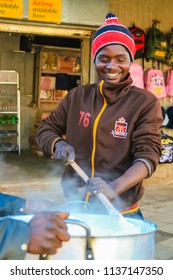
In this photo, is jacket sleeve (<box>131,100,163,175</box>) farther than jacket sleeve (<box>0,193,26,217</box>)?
Yes

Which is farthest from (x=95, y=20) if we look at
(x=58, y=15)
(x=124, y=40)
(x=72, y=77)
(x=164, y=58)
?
(x=124, y=40)

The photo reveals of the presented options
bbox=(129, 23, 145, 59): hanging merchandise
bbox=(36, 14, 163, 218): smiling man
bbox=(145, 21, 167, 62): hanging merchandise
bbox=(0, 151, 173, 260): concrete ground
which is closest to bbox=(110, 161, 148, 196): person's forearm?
bbox=(36, 14, 163, 218): smiling man

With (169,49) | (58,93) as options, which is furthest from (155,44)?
(58,93)

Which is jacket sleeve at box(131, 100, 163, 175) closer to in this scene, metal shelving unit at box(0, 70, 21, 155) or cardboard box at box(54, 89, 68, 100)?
metal shelving unit at box(0, 70, 21, 155)

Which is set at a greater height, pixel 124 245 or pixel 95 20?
pixel 95 20

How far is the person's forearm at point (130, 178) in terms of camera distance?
85.9 inches

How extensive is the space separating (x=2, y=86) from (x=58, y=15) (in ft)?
13.5

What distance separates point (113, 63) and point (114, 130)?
1.17ft

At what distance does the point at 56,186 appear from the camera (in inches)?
271

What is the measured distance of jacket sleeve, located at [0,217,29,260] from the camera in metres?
1.40

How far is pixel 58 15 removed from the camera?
624 centimetres

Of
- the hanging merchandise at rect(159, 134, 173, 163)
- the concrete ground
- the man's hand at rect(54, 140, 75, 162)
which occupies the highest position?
the man's hand at rect(54, 140, 75, 162)

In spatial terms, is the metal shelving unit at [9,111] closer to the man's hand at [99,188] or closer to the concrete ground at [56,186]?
the concrete ground at [56,186]
